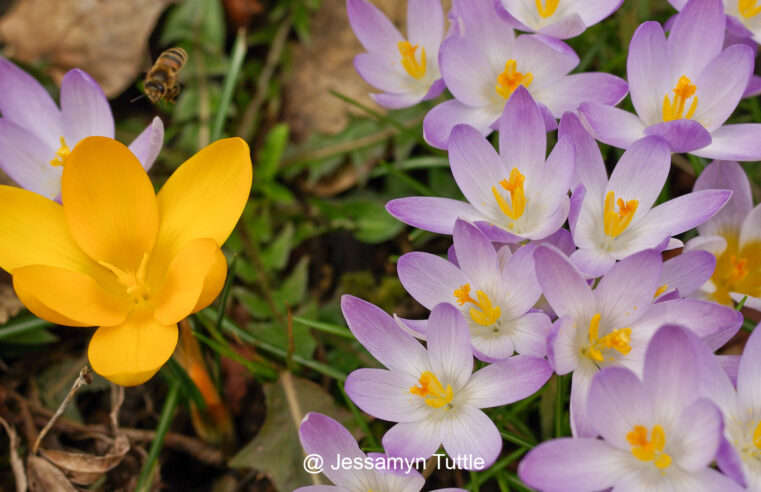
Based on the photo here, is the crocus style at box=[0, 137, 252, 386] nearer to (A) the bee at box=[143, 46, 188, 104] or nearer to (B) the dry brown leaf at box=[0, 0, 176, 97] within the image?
(A) the bee at box=[143, 46, 188, 104]

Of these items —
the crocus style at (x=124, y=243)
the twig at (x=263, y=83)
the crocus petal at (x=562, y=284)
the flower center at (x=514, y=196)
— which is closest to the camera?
the crocus petal at (x=562, y=284)

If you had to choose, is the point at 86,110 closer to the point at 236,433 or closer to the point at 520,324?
the point at 236,433

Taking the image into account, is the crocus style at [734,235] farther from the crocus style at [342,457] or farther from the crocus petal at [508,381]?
the crocus style at [342,457]

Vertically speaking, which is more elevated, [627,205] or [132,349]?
[627,205]

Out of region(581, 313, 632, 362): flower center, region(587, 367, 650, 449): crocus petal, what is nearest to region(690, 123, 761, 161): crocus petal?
region(581, 313, 632, 362): flower center

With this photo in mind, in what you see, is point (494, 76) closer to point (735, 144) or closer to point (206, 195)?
point (735, 144)

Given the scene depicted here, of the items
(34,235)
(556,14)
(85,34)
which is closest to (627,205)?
(556,14)

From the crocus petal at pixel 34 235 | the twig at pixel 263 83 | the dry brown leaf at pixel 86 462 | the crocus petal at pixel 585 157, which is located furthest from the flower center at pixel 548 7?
the dry brown leaf at pixel 86 462

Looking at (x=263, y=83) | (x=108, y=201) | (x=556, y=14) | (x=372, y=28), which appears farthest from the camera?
(x=263, y=83)

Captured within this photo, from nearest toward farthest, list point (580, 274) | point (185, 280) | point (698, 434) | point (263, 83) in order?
point (698, 434), point (580, 274), point (185, 280), point (263, 83)
